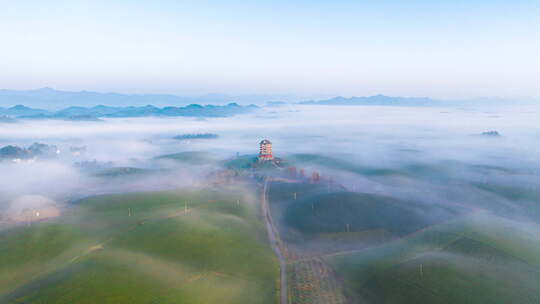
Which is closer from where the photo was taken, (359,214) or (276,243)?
(276,243)

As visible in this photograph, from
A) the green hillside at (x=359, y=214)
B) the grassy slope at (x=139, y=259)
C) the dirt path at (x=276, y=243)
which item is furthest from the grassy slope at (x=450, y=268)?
the grassy slope at (x=139, y=259)

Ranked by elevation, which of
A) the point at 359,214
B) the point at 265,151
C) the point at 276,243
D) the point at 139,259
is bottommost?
the point at 276,243

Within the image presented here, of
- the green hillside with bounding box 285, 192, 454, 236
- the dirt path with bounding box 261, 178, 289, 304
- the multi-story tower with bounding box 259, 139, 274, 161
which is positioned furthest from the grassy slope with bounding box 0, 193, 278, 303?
the multi-story tower with bounding box 259, 139, 274, 161

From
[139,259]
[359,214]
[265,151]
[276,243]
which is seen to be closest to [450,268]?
[359,214]

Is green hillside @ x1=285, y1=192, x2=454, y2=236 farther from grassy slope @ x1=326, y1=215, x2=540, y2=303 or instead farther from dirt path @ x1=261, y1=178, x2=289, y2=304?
grassy slope @ x1=326, y1=215, x2=540, y2=303

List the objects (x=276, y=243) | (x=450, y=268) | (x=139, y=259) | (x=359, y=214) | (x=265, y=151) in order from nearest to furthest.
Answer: (x=450, y=268) → (x=139, y=259) → (x=276, y=243) → (x=359, y=214) → (x=265, y=151)

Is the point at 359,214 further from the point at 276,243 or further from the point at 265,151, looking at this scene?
the point at 265,151

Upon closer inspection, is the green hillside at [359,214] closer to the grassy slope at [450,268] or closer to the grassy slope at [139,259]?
the grassy slope at [450,268]

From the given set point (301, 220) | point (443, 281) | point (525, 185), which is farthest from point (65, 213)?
point (525, 185)
